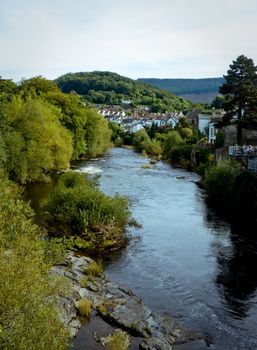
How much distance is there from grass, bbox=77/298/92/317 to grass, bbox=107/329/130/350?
7.11 ft

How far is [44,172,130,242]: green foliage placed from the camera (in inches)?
1256

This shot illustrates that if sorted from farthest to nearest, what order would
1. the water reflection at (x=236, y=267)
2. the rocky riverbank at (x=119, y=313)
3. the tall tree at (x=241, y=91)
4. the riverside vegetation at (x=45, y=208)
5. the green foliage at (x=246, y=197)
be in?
Result: 1. the tall tree at (x=241, y=91)
2. the green foliage at (x=246, y=197)
3. the water reflection at (x=236, y=267)
4. the rocky riverbank at (x=119, y=313)
5. the riverside vegetation at (x=45, y=208)

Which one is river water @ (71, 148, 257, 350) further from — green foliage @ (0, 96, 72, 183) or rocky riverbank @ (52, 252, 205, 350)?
green foliage @ (0, 96, 72, 183)

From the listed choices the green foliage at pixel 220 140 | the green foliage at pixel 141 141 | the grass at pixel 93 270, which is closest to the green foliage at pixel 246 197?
the grass at pixel 93 270

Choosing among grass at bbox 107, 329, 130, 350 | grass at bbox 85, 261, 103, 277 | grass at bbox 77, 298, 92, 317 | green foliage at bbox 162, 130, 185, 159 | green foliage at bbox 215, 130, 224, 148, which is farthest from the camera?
green foliage at bbox 162, 130, 185, 159

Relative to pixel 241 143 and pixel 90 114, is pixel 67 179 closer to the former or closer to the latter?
pixel 241 143

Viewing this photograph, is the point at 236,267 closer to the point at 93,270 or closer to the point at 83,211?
the point at 93,270

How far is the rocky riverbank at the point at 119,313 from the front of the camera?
19.6 meters

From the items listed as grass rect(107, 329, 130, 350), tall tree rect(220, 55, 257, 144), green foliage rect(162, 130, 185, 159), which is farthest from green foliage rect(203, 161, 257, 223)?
green foliage rect(162, 130, 185, 159)

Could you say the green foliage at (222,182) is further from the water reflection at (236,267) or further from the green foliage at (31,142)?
the green foliage at (31,142)

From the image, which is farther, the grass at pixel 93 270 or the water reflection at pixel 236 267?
the grass at pixel 93 270

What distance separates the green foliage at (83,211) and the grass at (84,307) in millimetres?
9855

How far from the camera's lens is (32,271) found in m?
13.7

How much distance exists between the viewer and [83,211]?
3188cm
